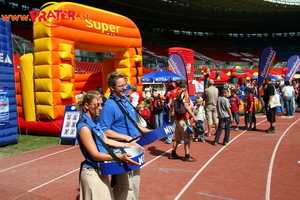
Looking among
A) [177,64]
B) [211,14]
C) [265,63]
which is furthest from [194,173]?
[211,14]

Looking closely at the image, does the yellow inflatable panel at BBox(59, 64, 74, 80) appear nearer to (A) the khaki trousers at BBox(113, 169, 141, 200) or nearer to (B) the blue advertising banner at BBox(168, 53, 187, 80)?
(B) the blue advertising banner at BBox(168, 53, 187, 80)

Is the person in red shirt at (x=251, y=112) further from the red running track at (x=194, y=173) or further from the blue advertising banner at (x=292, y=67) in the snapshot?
the blue advertising banner at (x=292, y=67)

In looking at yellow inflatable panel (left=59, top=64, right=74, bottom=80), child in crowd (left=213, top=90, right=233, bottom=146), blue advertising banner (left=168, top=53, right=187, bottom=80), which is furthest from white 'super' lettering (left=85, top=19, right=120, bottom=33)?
child in crowd (left=213, top=90, right=233, bottom=146)

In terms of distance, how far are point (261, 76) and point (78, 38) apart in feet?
24.4

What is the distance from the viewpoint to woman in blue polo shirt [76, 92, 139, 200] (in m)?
2.46

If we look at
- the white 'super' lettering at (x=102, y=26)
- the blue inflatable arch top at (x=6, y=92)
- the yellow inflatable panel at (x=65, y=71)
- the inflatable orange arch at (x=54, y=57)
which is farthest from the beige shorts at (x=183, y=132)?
the white 'super' lettering at (x=102, y=26)

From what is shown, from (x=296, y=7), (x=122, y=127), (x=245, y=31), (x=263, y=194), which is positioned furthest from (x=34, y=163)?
(x=245, y=31)

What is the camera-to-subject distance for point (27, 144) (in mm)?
8281

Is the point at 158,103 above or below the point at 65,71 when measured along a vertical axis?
below

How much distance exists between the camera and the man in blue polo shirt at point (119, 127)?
10.2ft

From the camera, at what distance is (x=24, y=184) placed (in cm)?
482

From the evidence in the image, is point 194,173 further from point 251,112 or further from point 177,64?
point 177,64

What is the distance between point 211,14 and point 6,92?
1458 inches

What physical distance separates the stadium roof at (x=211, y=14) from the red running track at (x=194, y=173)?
28.4 m
